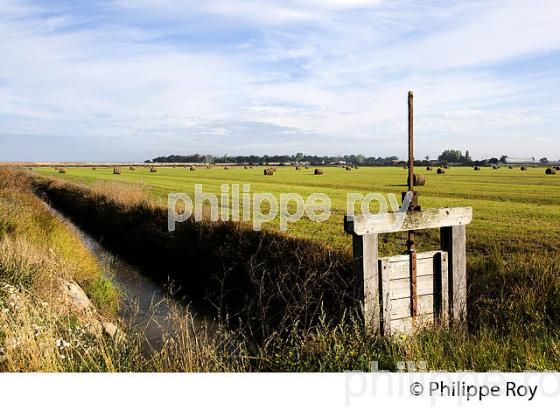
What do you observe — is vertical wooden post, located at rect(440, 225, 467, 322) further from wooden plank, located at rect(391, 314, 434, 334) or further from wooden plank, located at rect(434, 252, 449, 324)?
wooden plank, located at rect(391, 314, 434, 334)

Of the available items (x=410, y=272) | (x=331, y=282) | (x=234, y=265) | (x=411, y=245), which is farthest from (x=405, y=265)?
(x=234, y=265)

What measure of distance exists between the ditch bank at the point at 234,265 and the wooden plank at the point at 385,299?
0.61m

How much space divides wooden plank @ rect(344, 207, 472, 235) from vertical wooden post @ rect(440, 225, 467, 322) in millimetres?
186

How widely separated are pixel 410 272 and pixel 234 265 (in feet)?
24.0

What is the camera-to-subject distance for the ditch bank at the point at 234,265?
32.7ft

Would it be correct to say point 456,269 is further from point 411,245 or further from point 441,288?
point 411,245

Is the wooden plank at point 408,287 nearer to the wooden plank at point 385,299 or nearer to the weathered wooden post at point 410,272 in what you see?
the weathered wooden post at point 410,272

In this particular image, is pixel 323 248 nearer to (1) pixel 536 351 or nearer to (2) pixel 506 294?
(2) pixel 506 294

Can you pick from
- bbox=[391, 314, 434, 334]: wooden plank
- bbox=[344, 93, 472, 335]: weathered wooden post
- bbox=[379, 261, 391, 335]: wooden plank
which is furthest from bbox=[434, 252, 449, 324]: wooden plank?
bbox=[379, 261, 391, 335]: wooden plank

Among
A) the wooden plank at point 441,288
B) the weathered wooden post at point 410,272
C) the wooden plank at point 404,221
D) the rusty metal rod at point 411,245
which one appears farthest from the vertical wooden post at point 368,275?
the wooden plank at point 441,288

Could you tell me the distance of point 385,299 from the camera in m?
7.03

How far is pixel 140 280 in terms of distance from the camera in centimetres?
1580

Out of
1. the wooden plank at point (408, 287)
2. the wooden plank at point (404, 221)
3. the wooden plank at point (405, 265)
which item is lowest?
the wooden plank at point (408, 287)

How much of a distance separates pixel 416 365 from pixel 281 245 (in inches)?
319
